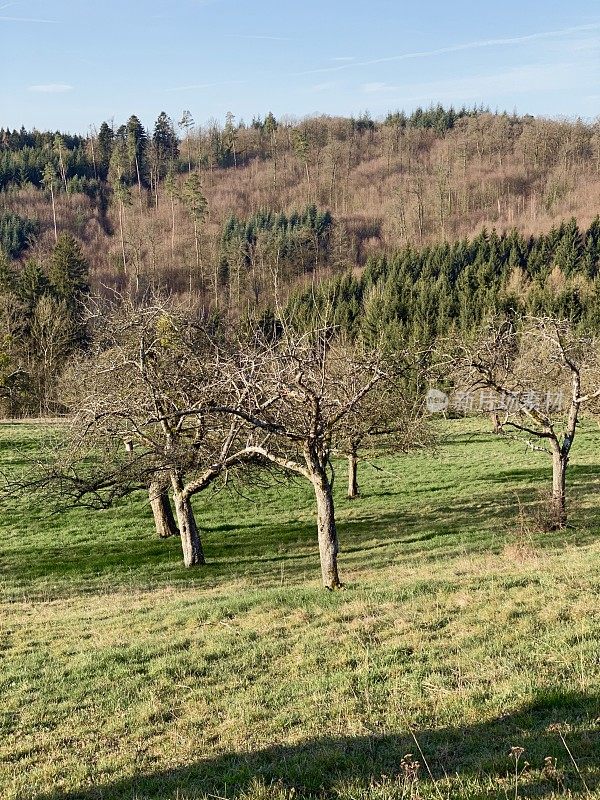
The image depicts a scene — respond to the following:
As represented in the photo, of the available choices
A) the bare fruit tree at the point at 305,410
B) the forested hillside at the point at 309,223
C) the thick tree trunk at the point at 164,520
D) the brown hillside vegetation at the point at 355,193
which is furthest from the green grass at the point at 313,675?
the brown hillside vegetation at the point at 355,193

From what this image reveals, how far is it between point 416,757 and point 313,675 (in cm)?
276

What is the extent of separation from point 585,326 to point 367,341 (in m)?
24.1

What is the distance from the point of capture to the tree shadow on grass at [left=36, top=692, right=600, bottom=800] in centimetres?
489

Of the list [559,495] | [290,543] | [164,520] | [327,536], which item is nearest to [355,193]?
[164,520]

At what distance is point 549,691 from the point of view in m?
6.47

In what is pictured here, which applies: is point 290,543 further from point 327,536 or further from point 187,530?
point 327,536

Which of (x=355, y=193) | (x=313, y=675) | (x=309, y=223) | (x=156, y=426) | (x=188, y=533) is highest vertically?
(x=355, y=193)

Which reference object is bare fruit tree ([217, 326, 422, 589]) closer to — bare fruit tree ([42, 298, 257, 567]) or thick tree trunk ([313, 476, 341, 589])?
thick tree trunk ([313, 476, 341, 589])

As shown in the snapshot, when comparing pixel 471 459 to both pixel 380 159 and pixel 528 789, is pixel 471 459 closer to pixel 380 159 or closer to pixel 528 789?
pixel 528 789

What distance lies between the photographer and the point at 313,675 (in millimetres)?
8133

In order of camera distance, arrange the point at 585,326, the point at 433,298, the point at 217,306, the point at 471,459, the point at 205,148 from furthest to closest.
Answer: the point at 205,148 < the point at 217,306 < the point at 433,298 < the point at 585,326 < the point at 471,459

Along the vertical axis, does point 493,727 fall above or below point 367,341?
above

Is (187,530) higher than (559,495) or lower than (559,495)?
lower

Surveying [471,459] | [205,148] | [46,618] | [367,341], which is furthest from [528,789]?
[205,148]
